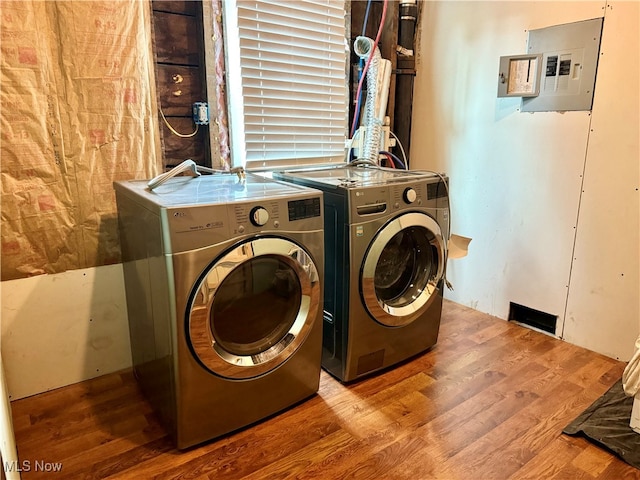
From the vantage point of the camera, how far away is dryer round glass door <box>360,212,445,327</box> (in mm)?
1954

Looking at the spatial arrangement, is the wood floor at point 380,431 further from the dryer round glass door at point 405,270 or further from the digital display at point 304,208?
the digital display at point 304,208

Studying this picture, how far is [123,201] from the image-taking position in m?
1.81

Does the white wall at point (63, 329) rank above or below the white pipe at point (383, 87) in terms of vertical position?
below

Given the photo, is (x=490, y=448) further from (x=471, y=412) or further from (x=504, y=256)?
(x=504, y=256)

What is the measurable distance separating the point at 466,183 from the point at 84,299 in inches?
85.5

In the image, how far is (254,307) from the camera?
1.70m

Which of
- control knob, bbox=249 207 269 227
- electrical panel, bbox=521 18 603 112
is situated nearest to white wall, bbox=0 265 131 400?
control knob, bbox=249 207 269 227

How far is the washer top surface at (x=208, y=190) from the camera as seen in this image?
1.50 meters

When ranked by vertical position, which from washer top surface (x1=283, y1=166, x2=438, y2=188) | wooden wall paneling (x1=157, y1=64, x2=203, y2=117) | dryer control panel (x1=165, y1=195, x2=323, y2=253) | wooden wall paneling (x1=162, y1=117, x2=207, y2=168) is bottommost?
dryer control panel (x1=165, y1=195, x2=323, y2=253)

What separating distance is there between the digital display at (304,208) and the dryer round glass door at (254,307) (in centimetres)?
10

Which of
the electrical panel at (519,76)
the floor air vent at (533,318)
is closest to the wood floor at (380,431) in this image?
the floor air vent at (533,318)

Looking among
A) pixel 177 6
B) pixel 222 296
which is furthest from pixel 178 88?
pixel 222 296

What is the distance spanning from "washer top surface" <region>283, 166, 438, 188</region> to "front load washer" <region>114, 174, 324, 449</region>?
22 centimetres

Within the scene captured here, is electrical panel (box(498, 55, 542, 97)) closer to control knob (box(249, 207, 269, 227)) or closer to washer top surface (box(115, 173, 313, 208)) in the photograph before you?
washer top surface (box(115, 173, 313, 208))
